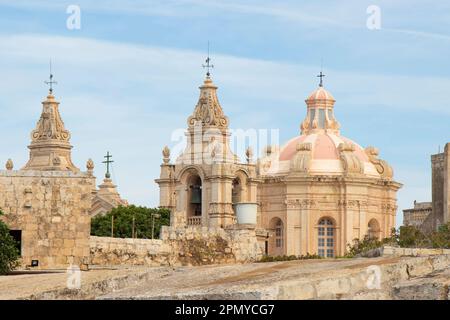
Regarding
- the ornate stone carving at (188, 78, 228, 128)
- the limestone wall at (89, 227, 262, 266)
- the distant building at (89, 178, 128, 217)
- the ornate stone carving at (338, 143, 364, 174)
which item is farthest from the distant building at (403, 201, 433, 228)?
the limestone wall at (89, 227, 262, 266)

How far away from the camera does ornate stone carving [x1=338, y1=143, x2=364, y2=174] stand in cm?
11138

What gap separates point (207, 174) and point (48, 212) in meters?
59.7

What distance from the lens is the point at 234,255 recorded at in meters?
50.2

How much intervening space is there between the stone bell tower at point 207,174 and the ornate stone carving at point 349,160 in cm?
736

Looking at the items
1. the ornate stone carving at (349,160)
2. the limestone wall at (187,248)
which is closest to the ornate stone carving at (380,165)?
the ornate stone carving at (349,160)

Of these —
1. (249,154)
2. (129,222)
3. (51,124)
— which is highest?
(51,124)

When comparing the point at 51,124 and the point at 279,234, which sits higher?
the point at 51,124

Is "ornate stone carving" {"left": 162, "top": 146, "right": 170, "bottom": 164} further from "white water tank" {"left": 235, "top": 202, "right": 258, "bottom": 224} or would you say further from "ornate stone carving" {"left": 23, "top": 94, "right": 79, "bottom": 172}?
"white water tank" {"left": 235, "top": 202, "right": 258, "bottom": 224}

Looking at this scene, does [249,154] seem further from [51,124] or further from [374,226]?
[51,124]

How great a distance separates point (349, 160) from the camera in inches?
4392

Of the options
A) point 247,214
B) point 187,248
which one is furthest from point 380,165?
point 187,248
